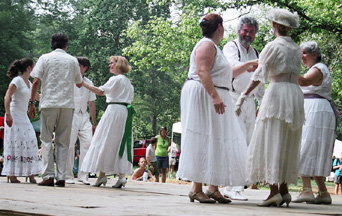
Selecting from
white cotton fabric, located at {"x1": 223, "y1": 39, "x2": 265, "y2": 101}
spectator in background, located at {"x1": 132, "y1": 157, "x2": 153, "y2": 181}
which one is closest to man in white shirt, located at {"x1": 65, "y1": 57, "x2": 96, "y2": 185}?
white cotton fabric, located at {"x1": 223, "y1": 39, "x2": 265, "y2": 101}

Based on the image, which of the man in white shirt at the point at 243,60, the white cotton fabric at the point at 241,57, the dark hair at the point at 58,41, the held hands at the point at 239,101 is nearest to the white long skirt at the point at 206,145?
the held hands at the point at 239,101

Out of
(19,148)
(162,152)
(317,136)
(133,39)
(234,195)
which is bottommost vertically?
(162,152)

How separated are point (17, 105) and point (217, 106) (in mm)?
4884

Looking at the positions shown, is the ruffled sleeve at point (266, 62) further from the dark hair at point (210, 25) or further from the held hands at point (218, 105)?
the dark hair at point (210, 25)

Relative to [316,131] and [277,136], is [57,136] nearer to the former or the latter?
[316,131]

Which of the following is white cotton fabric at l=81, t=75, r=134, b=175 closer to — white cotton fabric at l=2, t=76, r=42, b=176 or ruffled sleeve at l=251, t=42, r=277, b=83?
white cotton fabric at l=2, t=76, r=42, b=176

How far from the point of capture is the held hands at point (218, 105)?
6730mm

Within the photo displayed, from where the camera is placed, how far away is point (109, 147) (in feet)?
33.9

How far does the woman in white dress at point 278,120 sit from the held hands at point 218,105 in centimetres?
45

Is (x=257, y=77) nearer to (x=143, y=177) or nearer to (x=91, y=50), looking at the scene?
(x=143, y=177)

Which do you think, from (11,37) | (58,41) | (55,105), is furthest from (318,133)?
(11,37)

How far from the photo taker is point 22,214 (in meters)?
4.83

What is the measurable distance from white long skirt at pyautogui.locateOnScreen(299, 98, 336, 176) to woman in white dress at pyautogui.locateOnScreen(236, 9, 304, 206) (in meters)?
1.55

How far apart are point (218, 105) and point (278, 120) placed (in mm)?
651
